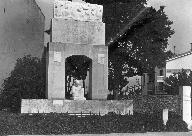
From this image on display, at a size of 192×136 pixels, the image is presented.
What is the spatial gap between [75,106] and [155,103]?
787cm

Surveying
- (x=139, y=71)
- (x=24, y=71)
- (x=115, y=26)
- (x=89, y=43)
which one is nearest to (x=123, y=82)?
(x=139, y=71)

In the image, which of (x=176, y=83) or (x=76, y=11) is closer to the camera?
(x=76, y=11)

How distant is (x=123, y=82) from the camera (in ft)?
103

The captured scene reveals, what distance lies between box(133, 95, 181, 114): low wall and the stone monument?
4887 millimetres

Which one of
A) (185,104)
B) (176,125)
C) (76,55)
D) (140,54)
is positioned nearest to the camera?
(176,125)

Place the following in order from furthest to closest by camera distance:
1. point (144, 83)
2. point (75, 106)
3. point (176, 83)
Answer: point (144, 83) < point (176, 83) < point (75, 106)

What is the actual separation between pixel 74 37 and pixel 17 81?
7041mm

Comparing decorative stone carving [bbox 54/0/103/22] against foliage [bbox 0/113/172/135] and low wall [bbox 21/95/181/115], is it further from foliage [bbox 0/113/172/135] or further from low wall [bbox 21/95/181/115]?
foliage [bbox 0/113/172/135]

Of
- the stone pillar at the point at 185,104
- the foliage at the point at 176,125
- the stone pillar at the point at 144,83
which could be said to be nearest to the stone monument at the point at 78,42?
the foliage at the point at 176,125

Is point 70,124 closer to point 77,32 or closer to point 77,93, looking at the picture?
point 77,93

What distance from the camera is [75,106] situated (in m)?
14.7

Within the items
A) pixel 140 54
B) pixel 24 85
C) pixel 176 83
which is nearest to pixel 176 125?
pixel 24 85

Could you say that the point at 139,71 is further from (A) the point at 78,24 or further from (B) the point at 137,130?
(B) the point at 137,130

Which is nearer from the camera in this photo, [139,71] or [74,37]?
[74,37]
